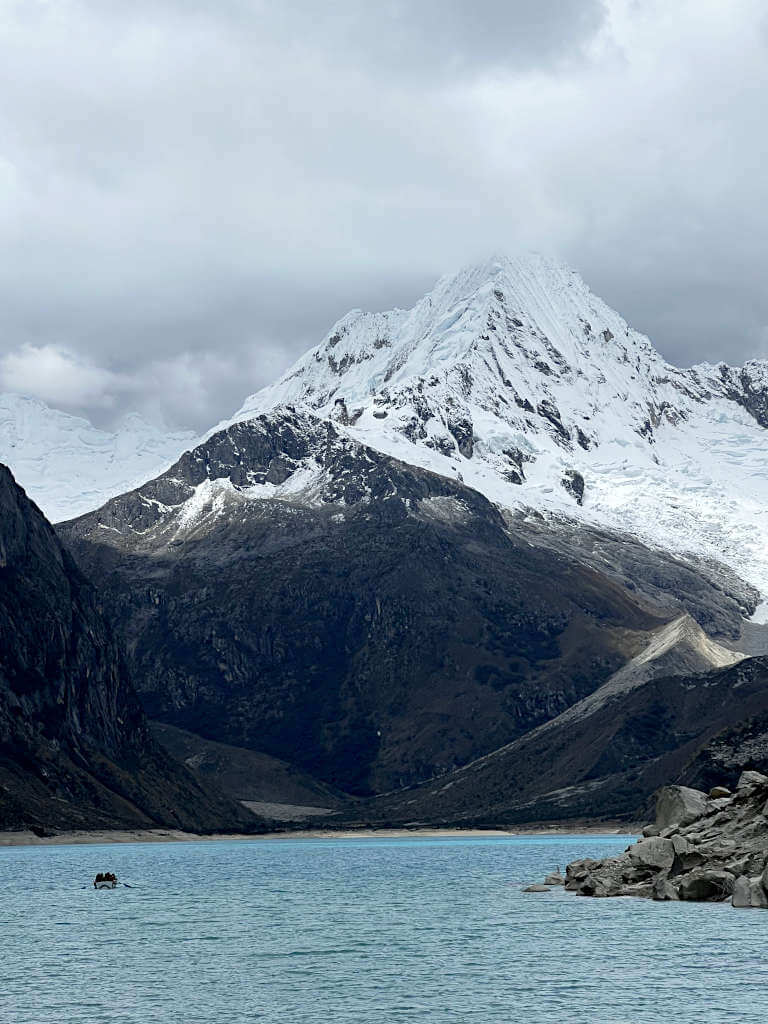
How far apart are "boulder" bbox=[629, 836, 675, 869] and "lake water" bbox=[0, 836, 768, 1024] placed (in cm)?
513

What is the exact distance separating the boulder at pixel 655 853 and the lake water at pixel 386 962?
513 centimetres

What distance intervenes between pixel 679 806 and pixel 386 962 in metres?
65.4

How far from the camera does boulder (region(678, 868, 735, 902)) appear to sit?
13675cm

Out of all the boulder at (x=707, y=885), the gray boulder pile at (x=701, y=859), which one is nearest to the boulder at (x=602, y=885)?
the gray boulder pile at (x=701, y=859)

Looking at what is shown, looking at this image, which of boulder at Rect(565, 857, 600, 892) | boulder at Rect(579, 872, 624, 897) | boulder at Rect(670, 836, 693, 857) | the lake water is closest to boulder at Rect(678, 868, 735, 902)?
the lake water

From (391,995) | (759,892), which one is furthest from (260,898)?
(391,995)

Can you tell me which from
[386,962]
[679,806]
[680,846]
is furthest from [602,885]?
[386,962]

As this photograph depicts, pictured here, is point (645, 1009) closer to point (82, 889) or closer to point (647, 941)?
point (647, 941)

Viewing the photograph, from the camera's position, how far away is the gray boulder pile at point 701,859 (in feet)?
447

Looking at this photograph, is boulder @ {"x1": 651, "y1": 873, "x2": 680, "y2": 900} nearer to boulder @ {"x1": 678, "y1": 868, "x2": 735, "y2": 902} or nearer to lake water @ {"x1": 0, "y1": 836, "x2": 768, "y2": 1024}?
boulder @ {"x1": 678, "y1": 868, "x2": 735, "y2": 902}

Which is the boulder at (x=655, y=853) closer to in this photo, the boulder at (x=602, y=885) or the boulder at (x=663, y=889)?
the boulder at (x=663, y=889)

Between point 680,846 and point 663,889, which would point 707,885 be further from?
point 680,846

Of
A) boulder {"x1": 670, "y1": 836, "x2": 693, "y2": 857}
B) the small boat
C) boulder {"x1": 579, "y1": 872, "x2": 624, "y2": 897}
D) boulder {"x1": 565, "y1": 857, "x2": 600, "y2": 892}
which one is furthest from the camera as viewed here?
the small boat

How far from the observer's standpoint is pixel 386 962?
11162cm
